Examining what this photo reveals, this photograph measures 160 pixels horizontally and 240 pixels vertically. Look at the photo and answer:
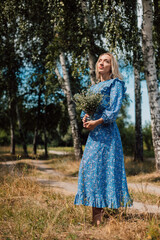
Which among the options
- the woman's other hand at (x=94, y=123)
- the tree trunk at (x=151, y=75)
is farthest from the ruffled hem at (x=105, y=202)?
the tree trunk at (x=151, y=75)

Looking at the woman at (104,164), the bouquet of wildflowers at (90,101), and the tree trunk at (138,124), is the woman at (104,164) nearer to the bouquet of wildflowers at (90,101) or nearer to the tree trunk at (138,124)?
the bouquet of wildflowers at (90,101)

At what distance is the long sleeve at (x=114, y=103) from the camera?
276cm

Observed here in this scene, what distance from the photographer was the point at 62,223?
275cm

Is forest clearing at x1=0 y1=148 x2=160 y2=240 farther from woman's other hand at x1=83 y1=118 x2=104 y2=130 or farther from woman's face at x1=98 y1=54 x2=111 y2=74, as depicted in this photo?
woman's face at x1=98 y1=54 x2=111 y2=74

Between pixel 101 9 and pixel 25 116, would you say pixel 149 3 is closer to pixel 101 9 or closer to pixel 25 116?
pixel 101 9

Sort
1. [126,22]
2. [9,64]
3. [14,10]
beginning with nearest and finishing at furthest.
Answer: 1. [126,22]
2. [14,10]
3. [9,64]

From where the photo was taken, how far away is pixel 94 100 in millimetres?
2812

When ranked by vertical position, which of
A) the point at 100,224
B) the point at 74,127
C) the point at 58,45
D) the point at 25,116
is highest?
the point at 58,45

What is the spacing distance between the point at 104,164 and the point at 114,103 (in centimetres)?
74

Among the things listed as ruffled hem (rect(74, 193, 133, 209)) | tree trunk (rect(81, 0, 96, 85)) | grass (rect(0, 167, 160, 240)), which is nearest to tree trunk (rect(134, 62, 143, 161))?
tree trunk (rect(81, 0, 96, 85))

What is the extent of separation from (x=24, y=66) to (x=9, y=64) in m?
1.53

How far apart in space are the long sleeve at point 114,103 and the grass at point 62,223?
107 centimetres

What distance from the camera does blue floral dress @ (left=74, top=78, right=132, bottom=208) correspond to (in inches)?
108

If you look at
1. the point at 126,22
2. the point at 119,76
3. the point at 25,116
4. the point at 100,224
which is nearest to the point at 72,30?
the point at 126,22
